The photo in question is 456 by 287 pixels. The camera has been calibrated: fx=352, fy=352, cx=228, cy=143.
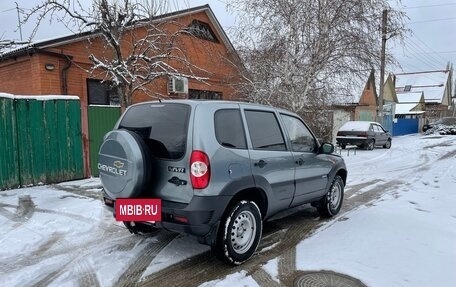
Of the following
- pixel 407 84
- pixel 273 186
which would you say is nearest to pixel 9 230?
pixel 273 186

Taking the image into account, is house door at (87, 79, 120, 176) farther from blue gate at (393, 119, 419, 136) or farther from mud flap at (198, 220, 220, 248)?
blue gate at (393, 119, 419, 136)

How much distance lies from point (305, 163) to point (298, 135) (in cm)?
43

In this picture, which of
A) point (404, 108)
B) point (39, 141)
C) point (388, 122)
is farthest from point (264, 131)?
point (404, 108)

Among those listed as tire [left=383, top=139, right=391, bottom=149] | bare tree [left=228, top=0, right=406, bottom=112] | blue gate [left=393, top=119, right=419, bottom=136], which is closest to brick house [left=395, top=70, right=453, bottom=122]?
blue gate [left=393, top=119, right=419, bottom=136]

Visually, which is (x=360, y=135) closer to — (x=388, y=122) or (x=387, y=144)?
(x=387, y=144)

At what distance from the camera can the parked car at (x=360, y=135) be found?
61.3 feet

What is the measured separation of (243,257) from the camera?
400 cm

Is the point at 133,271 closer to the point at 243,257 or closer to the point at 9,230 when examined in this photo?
the point at 243,257

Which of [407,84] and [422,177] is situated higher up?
[407,84]

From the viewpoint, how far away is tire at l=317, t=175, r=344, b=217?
18.8 feet

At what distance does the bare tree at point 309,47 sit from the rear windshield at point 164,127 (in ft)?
33.9

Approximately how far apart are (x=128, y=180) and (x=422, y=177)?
9.14 metres

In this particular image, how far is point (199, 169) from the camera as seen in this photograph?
3451 mm

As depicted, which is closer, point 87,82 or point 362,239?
point 362,239
